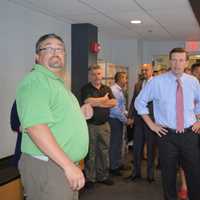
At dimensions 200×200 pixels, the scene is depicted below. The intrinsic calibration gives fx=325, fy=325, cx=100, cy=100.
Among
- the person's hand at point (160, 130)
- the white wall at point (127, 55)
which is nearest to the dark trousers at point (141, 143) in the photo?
the person's hand at point (160, 130)

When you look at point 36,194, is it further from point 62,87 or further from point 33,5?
point 33,5

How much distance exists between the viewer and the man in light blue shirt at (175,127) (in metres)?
2.89

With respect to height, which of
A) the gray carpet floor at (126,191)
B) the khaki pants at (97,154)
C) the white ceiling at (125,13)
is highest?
the white ceiling at (125,13)

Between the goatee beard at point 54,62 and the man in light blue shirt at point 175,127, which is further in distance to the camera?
the man in light blue shirt at point 175,127

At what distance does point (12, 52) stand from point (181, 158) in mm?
2460

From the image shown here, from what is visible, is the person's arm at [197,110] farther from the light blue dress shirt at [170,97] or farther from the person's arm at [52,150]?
→ the person's arm at [52,150]

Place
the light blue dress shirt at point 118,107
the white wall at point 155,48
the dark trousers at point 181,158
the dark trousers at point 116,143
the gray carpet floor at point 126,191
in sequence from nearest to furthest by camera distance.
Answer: the dark trousers at point 181,158, the gray carpet floor at point 126,191, the light blue dress shirt at point 118,107, the dark trousers at point 116,143, the white wall at point 155,48

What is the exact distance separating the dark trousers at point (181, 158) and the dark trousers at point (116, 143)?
165 cm

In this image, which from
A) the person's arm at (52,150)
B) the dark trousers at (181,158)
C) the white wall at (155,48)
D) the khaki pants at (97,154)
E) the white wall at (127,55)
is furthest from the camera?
the white wall at (155,48)

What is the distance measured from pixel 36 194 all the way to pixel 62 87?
1.87 ft

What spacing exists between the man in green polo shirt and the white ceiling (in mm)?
2666

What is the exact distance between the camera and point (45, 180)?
64.7 inches

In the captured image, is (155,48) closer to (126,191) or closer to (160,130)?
(126,191)

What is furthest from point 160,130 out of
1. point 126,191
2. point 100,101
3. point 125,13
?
point 125,13
